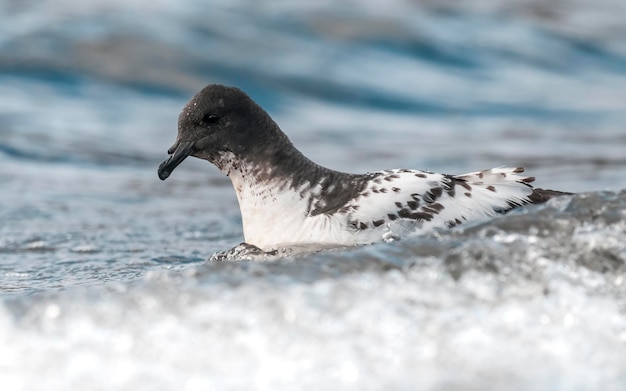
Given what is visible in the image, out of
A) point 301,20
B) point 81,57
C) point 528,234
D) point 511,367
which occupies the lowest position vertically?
point 511,367

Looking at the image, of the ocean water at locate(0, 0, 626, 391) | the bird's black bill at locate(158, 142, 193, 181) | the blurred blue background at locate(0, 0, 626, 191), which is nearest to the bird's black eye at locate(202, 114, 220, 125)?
the bird's black bill at locate(158, 142, 193, 181)

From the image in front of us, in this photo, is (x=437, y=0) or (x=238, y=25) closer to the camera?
(x=238, y=25)

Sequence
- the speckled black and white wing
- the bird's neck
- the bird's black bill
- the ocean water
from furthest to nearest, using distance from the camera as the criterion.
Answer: the bird's black bill → the bird's neck → the speckled black and white wing → the ocean water

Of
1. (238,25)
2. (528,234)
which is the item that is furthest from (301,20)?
(528,234)

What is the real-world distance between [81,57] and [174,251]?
6.99m

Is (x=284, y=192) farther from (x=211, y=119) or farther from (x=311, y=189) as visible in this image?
(x=211, y=119)

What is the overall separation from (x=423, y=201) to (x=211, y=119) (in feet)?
3.70

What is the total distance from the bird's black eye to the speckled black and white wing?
0.82 m

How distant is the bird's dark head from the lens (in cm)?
528

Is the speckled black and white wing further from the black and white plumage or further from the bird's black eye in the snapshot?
the bird's black eye

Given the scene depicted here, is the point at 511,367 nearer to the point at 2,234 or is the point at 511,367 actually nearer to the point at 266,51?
the point at 2,234

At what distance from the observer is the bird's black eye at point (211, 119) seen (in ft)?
17.3

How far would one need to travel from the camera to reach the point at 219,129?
5285mm

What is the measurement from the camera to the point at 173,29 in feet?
45.5
